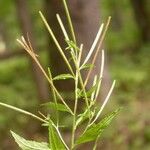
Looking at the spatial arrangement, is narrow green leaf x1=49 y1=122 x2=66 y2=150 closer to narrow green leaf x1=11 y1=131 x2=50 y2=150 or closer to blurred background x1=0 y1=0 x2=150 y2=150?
narrow green leaf x1=11 y1=131 x2=50 y2=150

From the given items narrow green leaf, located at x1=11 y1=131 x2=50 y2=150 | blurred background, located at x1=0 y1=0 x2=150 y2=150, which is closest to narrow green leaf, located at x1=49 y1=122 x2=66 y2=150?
narrow green leaf, located at x1=11 y1=131 x2=50 y2=150

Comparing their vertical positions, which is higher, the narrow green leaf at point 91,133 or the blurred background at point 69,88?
the narrow green leaf at point 91,133

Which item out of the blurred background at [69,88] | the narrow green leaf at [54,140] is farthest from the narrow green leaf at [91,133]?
the blurred background at [69,88]

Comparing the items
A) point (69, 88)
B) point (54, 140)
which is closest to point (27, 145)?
point (54, 140)

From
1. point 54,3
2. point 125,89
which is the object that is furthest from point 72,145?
point 125,89

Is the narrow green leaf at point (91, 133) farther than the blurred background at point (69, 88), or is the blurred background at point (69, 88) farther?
the blurred background at point (69, 88)

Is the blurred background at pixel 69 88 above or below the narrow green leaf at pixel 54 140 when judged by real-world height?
below

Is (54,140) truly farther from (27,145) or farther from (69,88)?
(69,88)

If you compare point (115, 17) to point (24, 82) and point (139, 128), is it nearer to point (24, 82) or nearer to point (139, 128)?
point (24, 82)

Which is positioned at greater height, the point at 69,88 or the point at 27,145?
the point at 27,145

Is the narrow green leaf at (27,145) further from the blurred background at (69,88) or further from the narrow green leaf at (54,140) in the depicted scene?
the blurred background at (69,88)

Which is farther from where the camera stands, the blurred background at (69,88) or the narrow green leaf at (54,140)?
the blurred background at (69,88)
